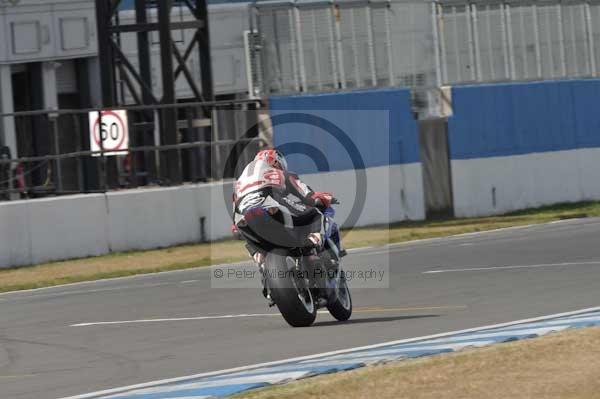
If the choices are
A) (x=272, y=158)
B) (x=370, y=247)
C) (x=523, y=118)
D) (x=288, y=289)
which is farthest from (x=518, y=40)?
(x=288, y=289)

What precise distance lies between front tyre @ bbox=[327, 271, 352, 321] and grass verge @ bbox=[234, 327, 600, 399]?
301cm

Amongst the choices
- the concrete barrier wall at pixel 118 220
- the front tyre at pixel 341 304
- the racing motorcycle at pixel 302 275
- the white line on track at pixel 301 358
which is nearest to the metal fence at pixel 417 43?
the concrete barrier wall at pixel 118 220

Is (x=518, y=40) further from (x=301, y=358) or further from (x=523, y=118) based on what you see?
(x=301, y=358)

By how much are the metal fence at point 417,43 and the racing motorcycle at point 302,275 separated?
1328 centimetres

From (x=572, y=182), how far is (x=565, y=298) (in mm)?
15319

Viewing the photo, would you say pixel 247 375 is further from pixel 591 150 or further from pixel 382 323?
pixel 591 150

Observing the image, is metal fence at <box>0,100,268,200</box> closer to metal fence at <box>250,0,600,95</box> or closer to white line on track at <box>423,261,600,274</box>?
metal fence at <box>250,0,600,95</box>

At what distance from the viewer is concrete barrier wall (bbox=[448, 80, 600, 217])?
1067 inches

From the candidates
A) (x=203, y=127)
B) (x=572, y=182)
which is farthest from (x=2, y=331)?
(x=572, y=182)

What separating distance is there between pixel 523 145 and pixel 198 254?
842cm

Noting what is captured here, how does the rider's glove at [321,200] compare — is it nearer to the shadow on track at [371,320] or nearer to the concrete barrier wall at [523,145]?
the shadow on track at [371,320]

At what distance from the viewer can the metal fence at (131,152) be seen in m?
22.3

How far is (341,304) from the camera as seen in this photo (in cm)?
1296

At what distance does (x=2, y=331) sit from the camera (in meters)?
14.0
